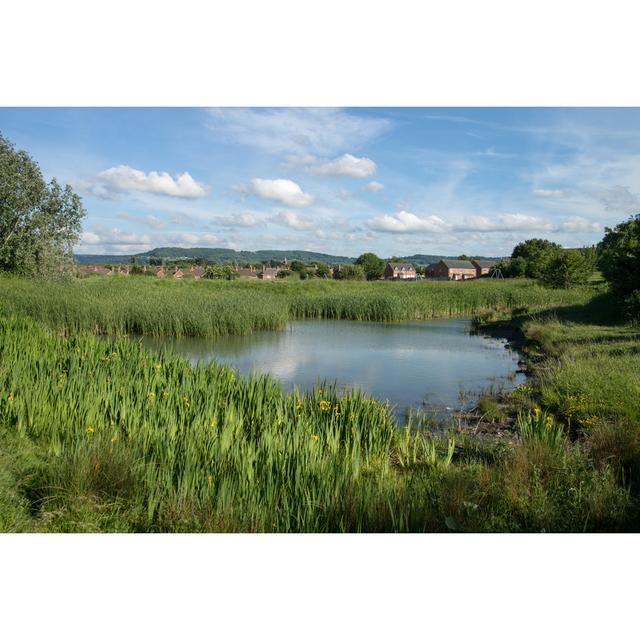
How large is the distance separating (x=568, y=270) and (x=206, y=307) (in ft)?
77.2

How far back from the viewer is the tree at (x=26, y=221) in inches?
1103

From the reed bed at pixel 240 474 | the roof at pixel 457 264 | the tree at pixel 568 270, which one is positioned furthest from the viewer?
Answer: the roof at pixel 457 264

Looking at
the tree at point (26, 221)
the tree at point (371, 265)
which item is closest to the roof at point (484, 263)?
the tree at point (371, 265)

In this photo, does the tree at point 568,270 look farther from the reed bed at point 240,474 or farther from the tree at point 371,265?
the tree at point 371,265

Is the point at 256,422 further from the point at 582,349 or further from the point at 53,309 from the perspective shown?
the point at 53,309

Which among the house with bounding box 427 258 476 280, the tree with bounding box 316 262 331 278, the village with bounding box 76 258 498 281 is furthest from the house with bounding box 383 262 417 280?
the tree with bounding box 316 262 331 278

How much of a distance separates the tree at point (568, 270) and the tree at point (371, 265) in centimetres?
4156

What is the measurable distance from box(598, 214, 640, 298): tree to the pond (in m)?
3.65

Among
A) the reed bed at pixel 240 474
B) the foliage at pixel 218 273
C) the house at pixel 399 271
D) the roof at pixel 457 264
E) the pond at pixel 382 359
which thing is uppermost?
the roof at pixel 457 264

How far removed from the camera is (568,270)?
35.0 metres

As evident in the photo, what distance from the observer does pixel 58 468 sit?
454 cm

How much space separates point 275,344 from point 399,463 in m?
12.5

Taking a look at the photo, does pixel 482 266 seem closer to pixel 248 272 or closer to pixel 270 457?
pixel 248 272

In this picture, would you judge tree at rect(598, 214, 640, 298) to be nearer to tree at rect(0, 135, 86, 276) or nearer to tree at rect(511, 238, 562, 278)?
tree at rect(0, 135, 86, 276)
